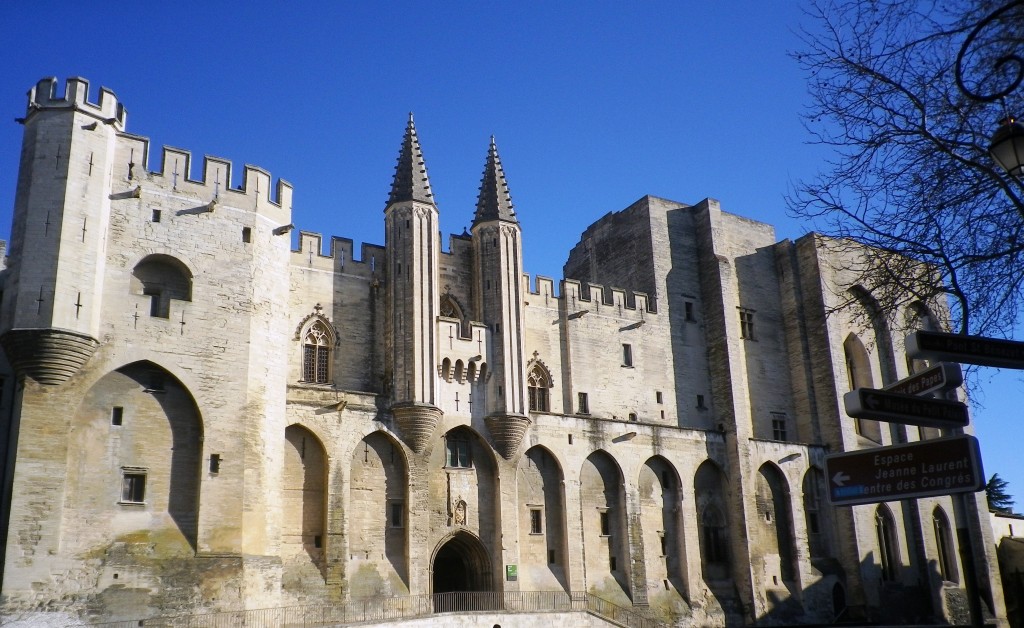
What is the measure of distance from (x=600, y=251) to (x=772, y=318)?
339 inches

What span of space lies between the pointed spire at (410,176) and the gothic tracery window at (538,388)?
7.93 meters

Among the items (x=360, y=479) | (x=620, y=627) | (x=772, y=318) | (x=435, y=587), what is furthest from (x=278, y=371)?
(x=772, y=318)

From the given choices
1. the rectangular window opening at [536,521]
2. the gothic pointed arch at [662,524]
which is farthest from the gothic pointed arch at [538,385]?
the gothic pointed arch at [662,524]

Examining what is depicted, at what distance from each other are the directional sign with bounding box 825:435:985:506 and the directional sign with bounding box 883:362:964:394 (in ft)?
2.07

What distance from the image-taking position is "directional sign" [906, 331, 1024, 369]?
9.34 metres

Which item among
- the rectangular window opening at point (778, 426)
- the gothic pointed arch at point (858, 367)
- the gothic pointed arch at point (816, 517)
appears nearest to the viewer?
the gothic pointed arch at point (816, 517)

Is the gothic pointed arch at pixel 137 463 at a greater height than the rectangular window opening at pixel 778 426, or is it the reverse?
the rectangular window opening at pixel 778 426

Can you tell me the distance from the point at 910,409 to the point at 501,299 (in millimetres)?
26286

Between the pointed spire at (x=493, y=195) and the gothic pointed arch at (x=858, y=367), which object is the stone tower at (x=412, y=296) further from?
the gothic pointed arch at (x=858, y=367)

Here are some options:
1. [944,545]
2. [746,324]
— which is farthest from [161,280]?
[944,545]

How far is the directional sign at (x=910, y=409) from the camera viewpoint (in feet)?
29.9

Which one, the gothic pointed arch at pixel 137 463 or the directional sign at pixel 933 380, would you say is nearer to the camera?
the directional sign at pixel 933 380

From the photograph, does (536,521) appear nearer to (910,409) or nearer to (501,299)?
(501,299)

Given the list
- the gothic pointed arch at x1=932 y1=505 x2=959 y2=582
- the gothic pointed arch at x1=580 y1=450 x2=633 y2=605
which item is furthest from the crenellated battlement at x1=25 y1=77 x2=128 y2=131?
the gothic pointed arch at x1=932 y1=505 x2=959 y2=582
